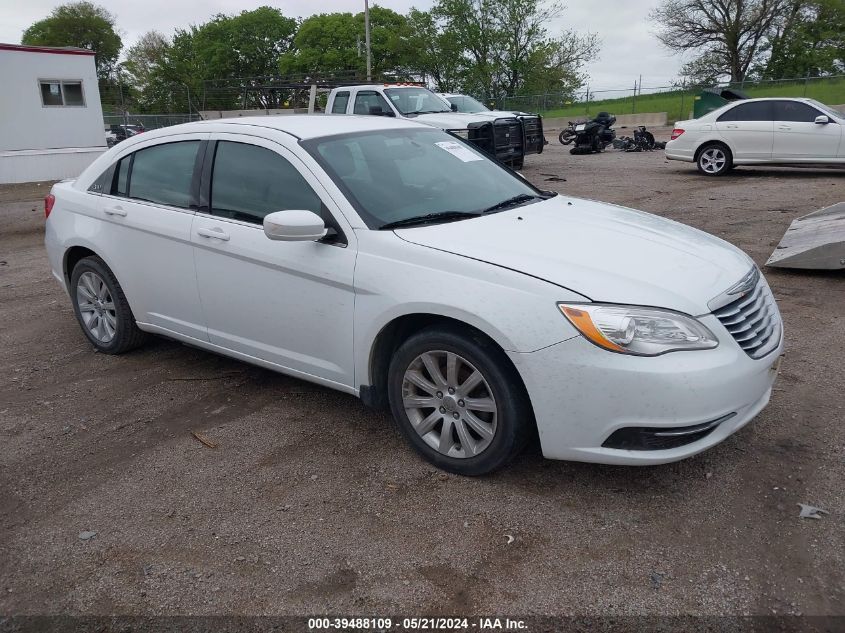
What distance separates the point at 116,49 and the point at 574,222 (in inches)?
3829

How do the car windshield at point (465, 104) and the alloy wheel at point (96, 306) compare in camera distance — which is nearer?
the alloy wheel at point (96, 306)

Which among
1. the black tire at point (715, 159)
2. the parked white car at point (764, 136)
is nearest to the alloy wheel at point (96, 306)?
the parked white car at point (764, 136)

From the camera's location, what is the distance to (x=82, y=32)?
85.6 metres

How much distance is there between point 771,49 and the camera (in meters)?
49.6

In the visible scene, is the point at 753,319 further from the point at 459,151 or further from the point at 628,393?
the point at 459,151

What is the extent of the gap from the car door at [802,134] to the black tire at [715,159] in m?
0.92

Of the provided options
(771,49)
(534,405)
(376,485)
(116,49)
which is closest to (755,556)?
(534,405)

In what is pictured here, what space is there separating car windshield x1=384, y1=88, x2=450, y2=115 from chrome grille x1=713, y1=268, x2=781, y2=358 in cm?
1186

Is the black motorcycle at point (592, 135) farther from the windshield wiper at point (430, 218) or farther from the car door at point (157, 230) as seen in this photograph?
the windshield wiper at point (430, 218)

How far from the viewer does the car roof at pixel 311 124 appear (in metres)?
4.23

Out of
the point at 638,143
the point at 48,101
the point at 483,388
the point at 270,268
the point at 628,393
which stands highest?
the point at 48,101

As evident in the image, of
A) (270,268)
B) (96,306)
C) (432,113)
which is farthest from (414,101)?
(270,268)

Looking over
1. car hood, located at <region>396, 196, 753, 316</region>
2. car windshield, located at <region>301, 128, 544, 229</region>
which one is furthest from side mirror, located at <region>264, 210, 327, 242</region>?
car hood, located at <region>396, 196, 753, 316</region>

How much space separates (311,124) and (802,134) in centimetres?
1258
